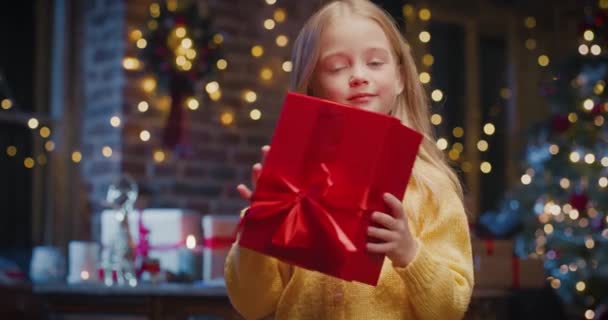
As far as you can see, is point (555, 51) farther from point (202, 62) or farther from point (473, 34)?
point (202, 62)

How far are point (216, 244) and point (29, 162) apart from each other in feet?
4.51

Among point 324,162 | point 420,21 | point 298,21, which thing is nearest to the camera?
point 324,162

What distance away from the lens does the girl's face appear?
1473mm

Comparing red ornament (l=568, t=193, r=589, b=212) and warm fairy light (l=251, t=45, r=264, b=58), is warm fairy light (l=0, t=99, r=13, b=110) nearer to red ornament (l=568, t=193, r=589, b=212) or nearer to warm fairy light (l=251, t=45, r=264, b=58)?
warm fairy light (l=251, t=45, r=264, b=58)

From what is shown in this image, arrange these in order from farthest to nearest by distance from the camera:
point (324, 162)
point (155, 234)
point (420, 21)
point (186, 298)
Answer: point (420, 21) → point (155, 234) → point (186, 298) → point (324, 162)

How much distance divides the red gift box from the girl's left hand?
0.03 feet

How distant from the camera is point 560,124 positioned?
4.78 m

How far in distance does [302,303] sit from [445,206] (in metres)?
0.28

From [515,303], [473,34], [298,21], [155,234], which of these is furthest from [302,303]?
[473,34]

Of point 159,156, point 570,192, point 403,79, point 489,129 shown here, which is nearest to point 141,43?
point 159,156

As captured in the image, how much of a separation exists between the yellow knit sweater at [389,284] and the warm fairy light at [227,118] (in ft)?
7.95

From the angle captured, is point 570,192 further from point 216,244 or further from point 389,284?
point 389,284

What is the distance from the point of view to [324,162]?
1286 millimetres

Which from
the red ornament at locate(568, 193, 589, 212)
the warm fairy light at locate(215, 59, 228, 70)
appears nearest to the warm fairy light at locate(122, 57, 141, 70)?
the warm fairy light at locate(215, 59, 228, 70)
